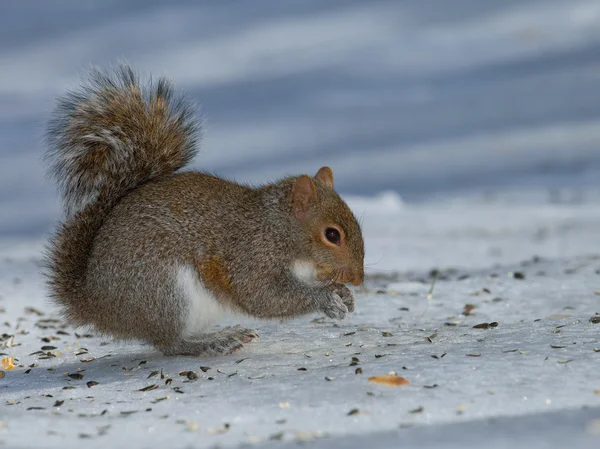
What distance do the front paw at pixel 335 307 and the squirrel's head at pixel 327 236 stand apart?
4.4 inches

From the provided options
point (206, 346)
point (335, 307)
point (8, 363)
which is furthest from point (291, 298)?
point (8, 363)

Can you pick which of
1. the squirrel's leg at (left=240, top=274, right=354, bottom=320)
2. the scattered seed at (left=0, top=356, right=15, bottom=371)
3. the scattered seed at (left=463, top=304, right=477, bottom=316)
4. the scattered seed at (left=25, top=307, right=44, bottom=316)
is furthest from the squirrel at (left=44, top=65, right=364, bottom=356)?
the scattered seed at (left=25, top=307, right=44, bottom=316)

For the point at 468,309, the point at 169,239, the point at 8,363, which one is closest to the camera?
the point at 169,239

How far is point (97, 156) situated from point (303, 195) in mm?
1245

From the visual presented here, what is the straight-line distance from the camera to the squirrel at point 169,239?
4.98 m

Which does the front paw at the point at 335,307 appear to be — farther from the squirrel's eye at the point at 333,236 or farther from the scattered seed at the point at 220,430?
the scattered seed at the point at 220,430

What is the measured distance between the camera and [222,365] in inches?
192

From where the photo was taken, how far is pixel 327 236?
16.7ft

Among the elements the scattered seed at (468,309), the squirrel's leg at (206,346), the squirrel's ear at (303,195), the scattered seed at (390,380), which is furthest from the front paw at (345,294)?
the scattered seed at (468,309)

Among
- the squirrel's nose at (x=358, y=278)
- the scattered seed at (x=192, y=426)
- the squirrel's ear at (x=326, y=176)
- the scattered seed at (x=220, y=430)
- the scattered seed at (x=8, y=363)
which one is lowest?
the scattered seed at (x=220, y=430)

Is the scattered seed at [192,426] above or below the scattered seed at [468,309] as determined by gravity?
below

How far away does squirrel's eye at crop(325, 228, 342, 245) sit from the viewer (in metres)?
5.08

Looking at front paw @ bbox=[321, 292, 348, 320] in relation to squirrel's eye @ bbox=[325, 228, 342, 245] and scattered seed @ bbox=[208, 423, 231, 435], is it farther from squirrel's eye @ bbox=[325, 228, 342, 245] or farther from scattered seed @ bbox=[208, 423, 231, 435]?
scattered seed @ bbox=[208, 423, 231, 435]

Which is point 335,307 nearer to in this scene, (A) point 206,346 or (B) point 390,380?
(A) point 206,346
